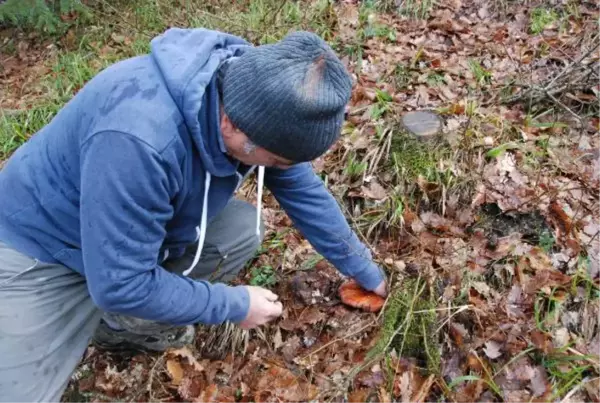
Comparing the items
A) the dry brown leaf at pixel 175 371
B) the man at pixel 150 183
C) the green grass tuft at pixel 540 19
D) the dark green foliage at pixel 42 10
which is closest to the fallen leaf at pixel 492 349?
the man at pixel 150 183

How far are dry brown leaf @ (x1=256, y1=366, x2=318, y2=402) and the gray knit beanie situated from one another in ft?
4.68

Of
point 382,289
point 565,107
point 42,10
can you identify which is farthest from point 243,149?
point 42,10

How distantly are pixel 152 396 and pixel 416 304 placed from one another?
4.76 feet

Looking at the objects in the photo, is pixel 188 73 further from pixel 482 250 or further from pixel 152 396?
pixel 482 250

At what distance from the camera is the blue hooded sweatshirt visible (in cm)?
182

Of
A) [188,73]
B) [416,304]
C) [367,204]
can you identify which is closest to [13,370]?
[188,73]

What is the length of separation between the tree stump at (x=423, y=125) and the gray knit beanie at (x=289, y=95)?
1972mm

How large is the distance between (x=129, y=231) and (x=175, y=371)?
1322 mm

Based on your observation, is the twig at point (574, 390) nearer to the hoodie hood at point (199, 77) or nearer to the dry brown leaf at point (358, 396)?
the dry brown leaf at point (358, 396)

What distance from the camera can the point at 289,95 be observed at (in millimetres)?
1707

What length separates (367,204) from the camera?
360 cm

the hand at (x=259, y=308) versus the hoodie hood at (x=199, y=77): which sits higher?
the hoodie hood at (x=199, y=77)

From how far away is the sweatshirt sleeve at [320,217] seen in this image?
2596 mm

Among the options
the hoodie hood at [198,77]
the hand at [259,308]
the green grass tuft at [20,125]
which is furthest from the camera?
the green grass tuft at [20,125]
